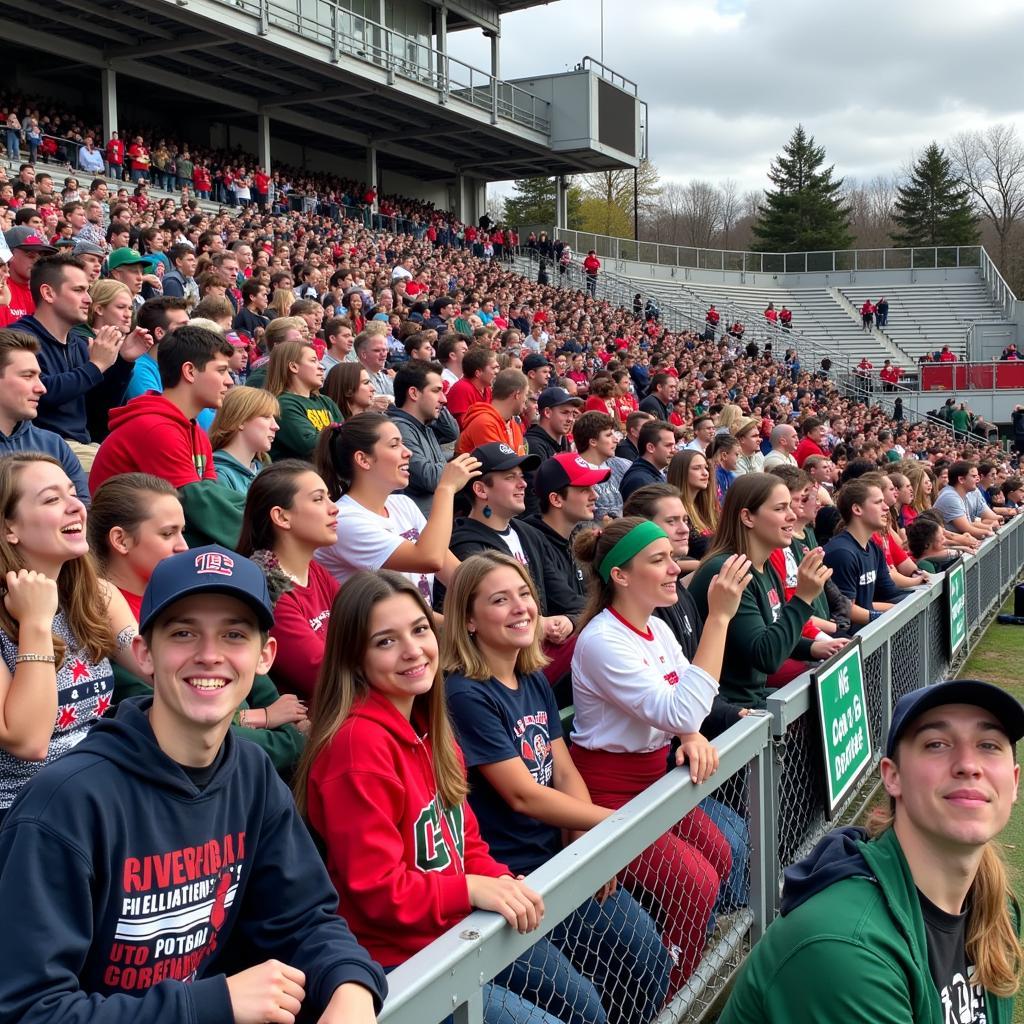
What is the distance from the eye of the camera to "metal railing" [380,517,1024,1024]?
207 cm

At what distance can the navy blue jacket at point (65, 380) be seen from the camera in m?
5.48

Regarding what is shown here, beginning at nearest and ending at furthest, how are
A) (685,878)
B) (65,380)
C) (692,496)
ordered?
1. (685,878)
2. (65,380)
3. (692,496)

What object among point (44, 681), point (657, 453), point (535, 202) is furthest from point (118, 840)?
point (535, 202)

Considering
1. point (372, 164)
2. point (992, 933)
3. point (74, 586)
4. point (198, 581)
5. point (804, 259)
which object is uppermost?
point (372, 164)


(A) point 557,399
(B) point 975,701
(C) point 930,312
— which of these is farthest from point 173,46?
(C) point 930,312

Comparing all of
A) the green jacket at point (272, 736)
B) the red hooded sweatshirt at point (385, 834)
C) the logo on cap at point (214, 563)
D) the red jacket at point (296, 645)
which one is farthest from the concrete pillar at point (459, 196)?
the logo on cap at point (214, 563)

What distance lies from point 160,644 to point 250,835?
0.43 meters

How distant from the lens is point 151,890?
1.94 metres

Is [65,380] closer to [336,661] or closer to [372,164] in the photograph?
[336,661]

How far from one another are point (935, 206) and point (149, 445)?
67.2 meters

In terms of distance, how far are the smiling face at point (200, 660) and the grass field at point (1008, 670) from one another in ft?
13.9

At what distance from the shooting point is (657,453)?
8.77 metres

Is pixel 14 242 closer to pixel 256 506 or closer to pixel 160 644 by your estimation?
pixel 256 506

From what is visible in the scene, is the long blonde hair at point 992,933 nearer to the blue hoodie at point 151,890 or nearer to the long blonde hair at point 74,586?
the blue hoodie at point 151,890
